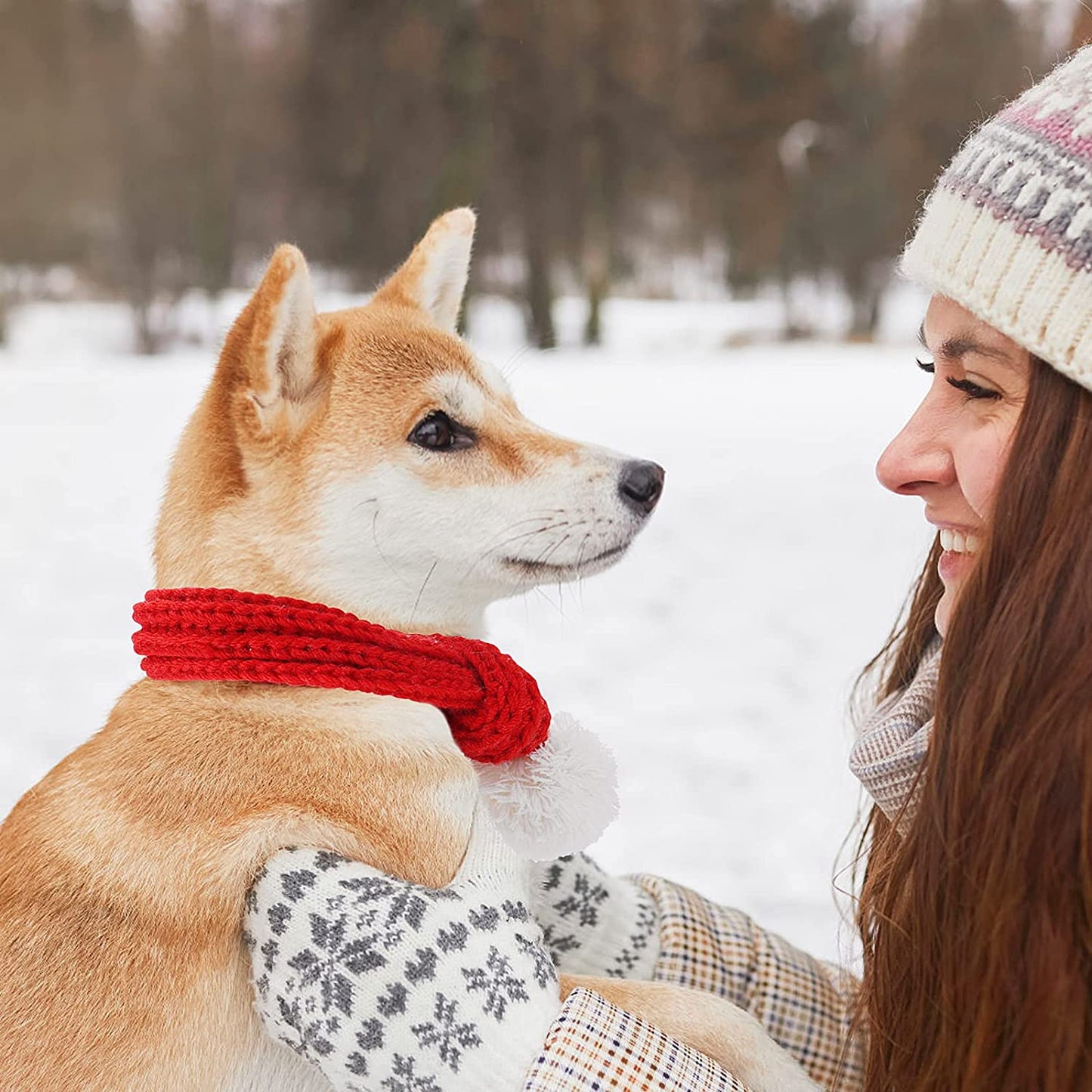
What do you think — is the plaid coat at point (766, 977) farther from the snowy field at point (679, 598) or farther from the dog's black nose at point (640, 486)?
the dog's black nose at point (640, 486)

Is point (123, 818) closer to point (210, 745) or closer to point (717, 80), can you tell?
point (210, 745)

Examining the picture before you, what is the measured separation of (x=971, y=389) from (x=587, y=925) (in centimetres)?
95

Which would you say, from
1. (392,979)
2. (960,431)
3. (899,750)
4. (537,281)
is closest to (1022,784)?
(899,750)

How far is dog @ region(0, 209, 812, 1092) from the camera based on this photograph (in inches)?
47.4

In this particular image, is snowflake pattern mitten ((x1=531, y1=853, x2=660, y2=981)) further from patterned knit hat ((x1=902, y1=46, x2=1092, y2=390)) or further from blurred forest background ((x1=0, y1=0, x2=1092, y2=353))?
blurred forest background ((x1=0, y1=0, x2=1092, y2=353))

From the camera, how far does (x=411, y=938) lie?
3.71 ft

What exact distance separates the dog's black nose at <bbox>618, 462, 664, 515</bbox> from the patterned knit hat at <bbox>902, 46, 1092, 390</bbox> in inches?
19.5

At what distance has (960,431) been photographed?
1.23m

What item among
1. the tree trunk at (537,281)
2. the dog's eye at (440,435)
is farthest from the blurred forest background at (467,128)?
the dog's eye at (440,435)

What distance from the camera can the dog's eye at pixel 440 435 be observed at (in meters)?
1.56

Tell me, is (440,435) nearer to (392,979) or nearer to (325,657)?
(325,657)

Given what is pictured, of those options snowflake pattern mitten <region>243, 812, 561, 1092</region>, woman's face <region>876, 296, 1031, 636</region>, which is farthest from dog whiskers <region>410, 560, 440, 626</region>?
woman's face <region>876, 296, 1031, 636</region>

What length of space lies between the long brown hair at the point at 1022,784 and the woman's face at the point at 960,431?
62 mm

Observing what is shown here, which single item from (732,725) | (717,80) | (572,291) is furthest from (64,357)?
(732,725)
